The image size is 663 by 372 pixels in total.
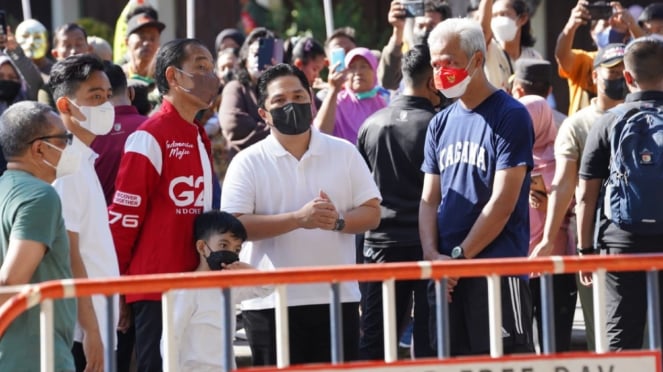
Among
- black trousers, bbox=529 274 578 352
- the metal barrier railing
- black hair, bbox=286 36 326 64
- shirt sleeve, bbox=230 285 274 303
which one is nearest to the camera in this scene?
the metal barrier railing

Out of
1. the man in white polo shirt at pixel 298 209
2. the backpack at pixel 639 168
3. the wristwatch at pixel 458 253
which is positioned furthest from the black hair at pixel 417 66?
the wristwatch at pixel 458 253

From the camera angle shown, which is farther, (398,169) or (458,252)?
(398,169)

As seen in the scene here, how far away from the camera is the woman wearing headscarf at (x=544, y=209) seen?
772 cm

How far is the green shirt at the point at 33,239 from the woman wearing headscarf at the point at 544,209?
339 centimetres

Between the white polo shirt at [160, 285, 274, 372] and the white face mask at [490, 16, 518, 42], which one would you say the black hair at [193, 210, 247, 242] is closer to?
the white polo shirt at [160, 285, 274, 372]

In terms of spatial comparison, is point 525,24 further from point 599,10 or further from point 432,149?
point 432,149

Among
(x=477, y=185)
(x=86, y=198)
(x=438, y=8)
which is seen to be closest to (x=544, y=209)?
(x=477, y=185)

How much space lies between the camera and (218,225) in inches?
239

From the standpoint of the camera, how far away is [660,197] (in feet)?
21.2

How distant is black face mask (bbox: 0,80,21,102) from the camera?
8.77m

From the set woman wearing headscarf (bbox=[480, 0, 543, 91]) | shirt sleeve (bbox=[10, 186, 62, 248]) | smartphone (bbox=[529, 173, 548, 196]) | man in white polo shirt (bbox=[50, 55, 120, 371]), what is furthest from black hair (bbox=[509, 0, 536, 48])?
→ shirt sleeve (bbox=[10, 186, 62, 248])

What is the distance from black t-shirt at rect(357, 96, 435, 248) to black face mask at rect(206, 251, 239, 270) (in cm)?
143

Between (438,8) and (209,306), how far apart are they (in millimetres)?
4627

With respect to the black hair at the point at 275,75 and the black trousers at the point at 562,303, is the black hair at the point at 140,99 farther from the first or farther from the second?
the black trousers at the point at 562,303
